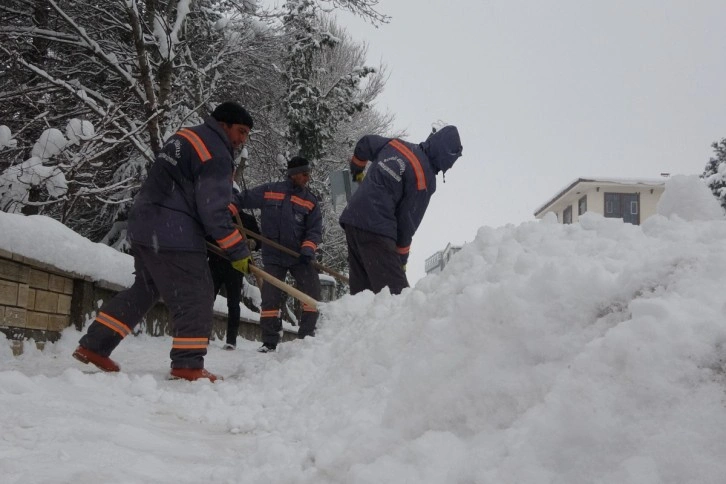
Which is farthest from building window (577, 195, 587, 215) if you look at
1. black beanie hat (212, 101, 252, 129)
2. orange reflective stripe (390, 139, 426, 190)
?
black beanie hat (212, 101, 252, 129)

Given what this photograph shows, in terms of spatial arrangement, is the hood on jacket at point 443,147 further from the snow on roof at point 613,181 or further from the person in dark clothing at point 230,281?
the snow on roof at point 613,181

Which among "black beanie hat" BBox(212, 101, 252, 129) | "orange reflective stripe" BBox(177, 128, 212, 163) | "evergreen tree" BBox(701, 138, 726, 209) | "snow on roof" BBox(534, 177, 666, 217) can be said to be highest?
"snow on roof" BBox(534, 177, 666, 217)

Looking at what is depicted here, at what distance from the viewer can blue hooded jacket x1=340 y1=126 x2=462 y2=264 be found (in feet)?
16.4

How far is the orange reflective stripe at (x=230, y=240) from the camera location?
407 centimetres

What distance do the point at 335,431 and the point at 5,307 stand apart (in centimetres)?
276

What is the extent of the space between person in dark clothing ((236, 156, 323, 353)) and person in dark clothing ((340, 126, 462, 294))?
4.43 ft

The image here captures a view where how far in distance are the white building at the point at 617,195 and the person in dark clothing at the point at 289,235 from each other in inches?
1619

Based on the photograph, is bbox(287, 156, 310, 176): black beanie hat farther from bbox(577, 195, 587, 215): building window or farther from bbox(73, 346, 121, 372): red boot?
bbox(577, 195, 587, 215): building window

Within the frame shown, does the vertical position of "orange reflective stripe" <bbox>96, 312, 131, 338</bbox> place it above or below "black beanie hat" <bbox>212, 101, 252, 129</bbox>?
below

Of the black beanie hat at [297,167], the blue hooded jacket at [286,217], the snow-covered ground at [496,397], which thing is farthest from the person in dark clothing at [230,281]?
the snow-covered ground at [496,397]

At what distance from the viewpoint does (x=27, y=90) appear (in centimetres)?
623

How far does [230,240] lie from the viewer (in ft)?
13.5

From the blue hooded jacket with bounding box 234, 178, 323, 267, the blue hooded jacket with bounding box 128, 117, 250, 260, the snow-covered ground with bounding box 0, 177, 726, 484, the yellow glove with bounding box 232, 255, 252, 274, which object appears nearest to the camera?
the snow-covered ground with bounding box 0, 177, 726, 484

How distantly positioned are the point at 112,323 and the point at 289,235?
289 centimetres
